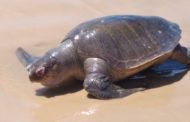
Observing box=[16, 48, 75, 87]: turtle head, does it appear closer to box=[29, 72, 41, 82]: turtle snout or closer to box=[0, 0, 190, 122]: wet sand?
box=[29, 72, 41, 82]: turtle snout

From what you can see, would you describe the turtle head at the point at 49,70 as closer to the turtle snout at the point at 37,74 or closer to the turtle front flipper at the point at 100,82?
the turtle snout at the point at 37,74

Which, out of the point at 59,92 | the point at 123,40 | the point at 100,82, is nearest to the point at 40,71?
the point at 59,92

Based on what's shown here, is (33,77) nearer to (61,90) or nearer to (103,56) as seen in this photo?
(61,90)

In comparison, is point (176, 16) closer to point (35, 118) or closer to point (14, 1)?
point (14, 1)

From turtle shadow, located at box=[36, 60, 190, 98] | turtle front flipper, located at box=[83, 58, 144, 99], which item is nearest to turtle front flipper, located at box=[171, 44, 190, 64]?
turtle shadow, located at box=[36, 60, 190, 98]

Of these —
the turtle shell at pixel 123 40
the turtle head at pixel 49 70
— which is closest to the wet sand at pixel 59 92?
the turtle head at pixel 49 70

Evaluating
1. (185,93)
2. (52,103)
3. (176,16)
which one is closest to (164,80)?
(185,93)
